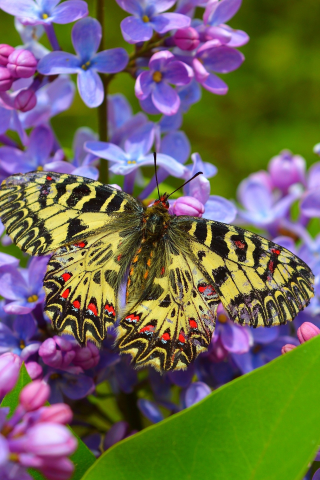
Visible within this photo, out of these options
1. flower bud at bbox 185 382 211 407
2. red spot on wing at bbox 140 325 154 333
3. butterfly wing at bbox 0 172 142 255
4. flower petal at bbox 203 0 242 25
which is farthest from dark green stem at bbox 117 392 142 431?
flower petal at bbox 203 0 242 25

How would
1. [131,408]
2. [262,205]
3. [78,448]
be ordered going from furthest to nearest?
[262,205], [131,408], [78,448]

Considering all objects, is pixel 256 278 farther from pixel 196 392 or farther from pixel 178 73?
Answer: pixel 178 73

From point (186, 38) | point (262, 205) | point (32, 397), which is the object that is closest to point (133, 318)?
point (32, 397)

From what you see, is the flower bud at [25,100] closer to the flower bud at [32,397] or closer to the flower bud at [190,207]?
the flower bud at [190,207]

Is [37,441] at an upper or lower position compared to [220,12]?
lower

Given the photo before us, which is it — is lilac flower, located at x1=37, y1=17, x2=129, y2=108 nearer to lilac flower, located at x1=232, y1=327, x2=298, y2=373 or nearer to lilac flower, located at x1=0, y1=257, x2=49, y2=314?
lilac flower, located at x1=0, y1=257, x2=49, y2=314

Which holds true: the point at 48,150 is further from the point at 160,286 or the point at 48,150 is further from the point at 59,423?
the point at 59,423
